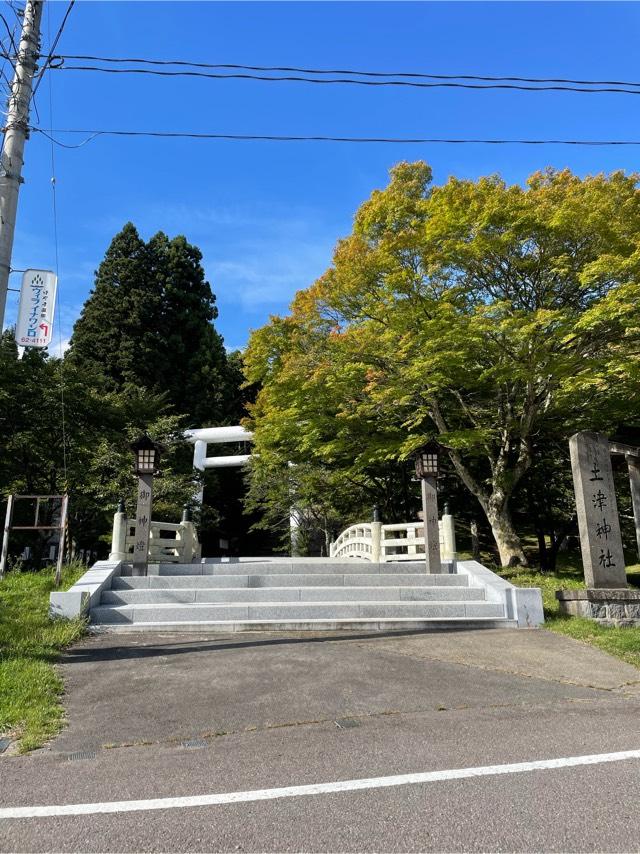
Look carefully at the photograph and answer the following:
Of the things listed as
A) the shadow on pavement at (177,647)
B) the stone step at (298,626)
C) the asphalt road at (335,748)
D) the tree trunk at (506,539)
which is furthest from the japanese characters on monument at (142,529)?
the tree trunk at (506,539)

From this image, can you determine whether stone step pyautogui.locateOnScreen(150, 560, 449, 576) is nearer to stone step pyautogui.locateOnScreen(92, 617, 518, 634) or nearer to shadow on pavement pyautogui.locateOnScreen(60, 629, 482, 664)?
stone step pyautogui.locateOnScreen(92, 617, 518, 634)

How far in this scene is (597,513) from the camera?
364 inches

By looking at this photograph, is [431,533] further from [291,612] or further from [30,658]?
[30,658]

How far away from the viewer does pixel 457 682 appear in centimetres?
552

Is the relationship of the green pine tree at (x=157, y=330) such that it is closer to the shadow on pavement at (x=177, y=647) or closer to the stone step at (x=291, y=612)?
the stone step at (x=291, y=612)

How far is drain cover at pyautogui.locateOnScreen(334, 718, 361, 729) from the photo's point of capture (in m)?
4.21

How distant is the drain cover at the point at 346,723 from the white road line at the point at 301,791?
1021mm

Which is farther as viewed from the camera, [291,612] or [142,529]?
[142,529]

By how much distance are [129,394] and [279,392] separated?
11.4 metres

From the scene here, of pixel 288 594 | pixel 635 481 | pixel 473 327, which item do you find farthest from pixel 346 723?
pixel 473 327

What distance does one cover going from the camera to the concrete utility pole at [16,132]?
6.62 m

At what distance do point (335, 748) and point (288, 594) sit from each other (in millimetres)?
5918

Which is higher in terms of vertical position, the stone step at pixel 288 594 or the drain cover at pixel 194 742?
the stone step at pixel 288 594

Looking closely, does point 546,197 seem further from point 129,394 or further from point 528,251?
point 129,394
